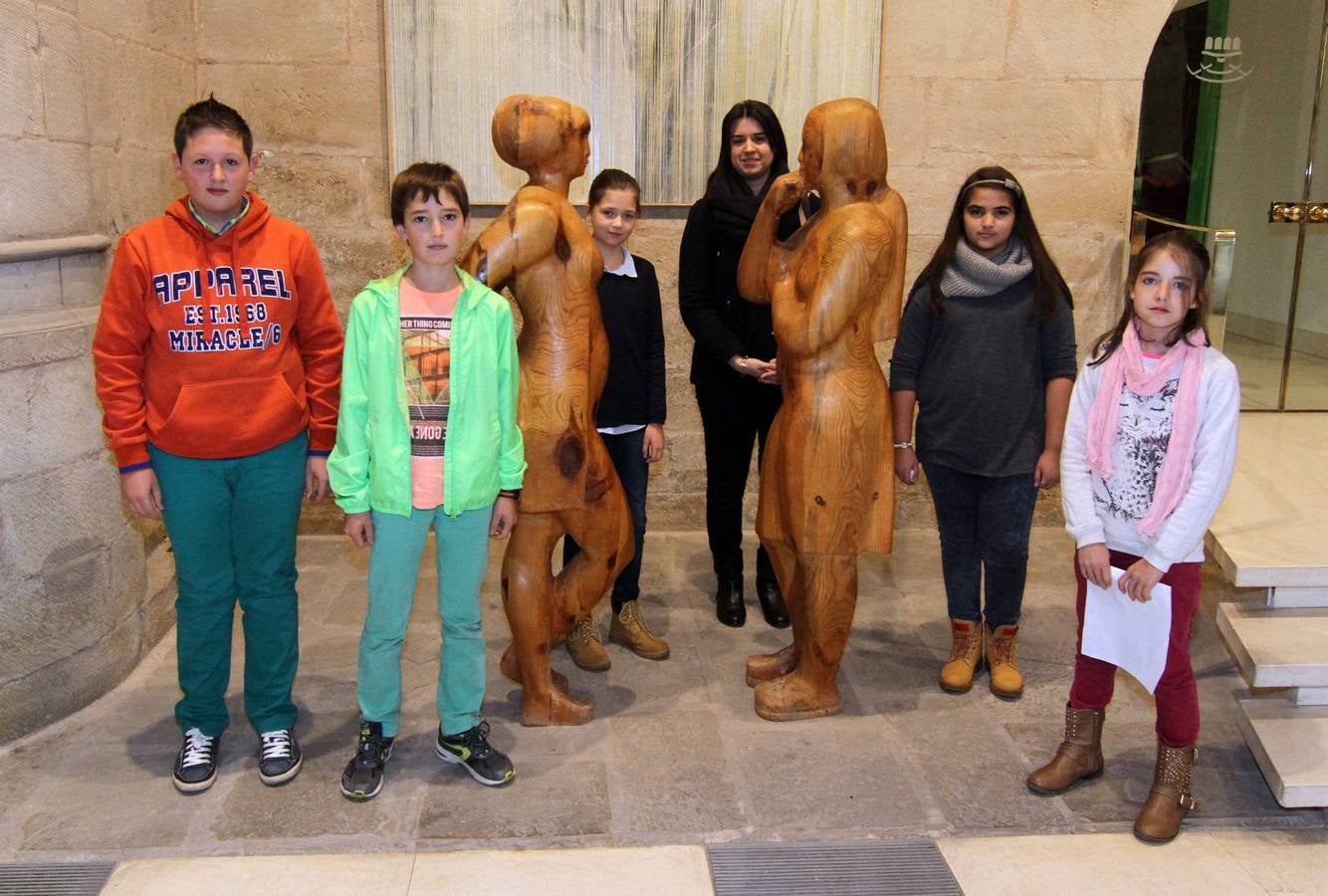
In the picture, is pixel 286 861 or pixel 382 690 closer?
pixel 286 861

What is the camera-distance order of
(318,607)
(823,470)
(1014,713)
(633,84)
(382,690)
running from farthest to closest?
(633,84) < (318,607) < (1014,713) < (823,470) < (382,690)

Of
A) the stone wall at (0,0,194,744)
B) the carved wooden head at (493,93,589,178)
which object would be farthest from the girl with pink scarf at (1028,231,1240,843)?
the stone wall at (0,0,194,744)

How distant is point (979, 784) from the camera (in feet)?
9.89

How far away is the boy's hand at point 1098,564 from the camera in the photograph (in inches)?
109

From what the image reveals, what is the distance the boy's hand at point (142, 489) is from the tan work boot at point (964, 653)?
7.66ft

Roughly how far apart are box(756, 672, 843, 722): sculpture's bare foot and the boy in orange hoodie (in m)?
1.29

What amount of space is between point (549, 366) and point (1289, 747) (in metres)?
2.16

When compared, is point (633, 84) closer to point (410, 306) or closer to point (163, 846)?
point (410, 306)

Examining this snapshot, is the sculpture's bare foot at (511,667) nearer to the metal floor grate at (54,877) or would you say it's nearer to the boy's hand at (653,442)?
the boy's hand at (653,442)

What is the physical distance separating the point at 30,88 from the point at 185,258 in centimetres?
89

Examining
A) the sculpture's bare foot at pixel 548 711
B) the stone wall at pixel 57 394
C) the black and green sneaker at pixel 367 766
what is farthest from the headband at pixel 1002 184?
the stone wall at pixel 57 394

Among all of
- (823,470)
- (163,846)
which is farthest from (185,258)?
(823,470)

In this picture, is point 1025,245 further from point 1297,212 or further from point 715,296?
point 1297,212

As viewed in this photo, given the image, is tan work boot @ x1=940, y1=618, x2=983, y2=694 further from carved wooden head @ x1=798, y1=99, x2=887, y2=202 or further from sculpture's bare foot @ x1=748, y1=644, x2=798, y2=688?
carved wooden head @ x1=798, y1=99, x2=887, y2=202
